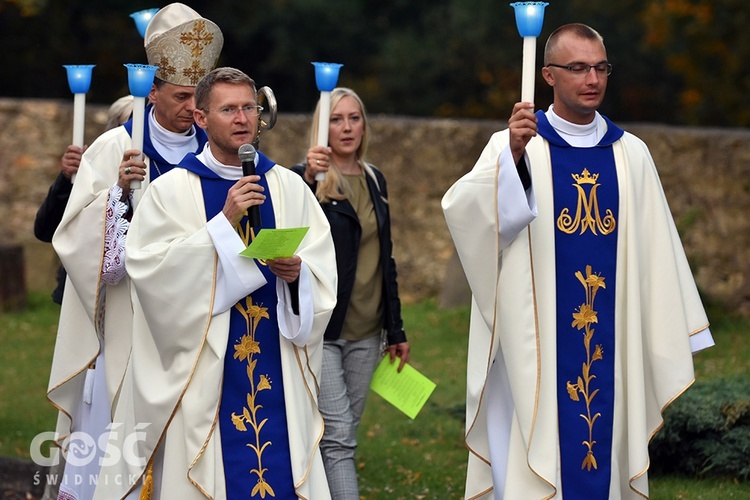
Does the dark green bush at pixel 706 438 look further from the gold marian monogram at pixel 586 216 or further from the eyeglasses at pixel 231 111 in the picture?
the eyeglasses at pixel 231 111

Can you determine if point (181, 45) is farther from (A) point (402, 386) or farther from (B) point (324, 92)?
A: (A) point (402, 386)

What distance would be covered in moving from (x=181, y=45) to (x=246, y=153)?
4.25ft

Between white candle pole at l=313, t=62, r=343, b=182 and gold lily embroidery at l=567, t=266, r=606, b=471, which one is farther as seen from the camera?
white candle pole at l=313, t=62, r=343, b=182

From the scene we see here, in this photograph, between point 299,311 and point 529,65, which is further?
point 299,311

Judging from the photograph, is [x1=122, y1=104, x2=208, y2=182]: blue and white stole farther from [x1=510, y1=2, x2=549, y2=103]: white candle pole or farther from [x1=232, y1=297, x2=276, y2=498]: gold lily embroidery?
[x1=510, y1=2, x2=549, y2=103]: white candle pole

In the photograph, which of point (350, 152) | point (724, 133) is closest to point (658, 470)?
point (350, 152)

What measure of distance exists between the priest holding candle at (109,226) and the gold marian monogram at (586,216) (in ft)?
5.89

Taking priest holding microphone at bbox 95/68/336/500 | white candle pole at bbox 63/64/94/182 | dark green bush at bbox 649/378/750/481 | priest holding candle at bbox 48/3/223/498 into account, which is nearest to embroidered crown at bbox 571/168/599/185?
priest holding microphone at bbox 95/68/336/500

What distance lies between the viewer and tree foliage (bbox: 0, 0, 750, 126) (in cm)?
2023

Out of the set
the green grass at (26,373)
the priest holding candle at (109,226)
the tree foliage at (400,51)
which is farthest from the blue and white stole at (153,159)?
the tree foliage at (400,51)

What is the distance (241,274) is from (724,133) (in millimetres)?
7495

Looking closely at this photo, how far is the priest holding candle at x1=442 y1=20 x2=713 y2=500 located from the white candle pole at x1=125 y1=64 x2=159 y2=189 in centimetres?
135

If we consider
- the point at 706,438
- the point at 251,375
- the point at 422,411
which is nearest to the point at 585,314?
the point at 251,375

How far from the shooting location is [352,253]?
6293 millimetres
